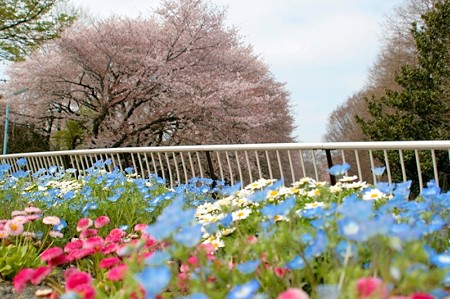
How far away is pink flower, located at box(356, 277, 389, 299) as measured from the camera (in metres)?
0.89

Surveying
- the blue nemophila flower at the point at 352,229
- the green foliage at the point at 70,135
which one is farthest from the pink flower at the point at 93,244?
the green foliage at the point at 70,135

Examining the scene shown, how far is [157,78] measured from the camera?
46.5 feet

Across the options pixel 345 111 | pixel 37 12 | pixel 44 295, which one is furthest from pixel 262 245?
pixel 345 111

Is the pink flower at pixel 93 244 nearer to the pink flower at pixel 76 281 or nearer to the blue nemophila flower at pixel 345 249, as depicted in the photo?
the pink flower at pixel 76 281

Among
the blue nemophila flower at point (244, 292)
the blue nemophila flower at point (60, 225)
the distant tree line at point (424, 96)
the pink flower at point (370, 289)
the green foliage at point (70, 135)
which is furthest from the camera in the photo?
the green foliage at point (70, 135)

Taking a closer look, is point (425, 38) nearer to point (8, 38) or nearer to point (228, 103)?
point (228, 103)

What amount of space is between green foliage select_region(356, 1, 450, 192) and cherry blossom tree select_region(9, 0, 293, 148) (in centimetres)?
497

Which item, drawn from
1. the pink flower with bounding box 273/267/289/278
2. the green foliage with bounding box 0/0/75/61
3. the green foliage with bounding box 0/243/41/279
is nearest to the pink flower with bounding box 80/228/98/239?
the green foliage with bounding box 0/243/41/279

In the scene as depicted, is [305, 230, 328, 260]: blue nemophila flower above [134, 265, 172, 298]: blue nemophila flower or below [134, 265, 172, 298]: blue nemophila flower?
below

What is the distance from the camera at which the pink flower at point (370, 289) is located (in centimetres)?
89

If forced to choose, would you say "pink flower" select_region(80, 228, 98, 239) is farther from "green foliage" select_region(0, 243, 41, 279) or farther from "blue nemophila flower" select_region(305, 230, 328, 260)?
"blue nemophila flower" select_region(305, 230, 328, 260)

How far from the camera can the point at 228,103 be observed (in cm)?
1473

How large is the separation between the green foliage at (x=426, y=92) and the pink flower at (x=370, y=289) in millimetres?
15756

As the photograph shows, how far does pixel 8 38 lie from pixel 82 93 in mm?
3030
